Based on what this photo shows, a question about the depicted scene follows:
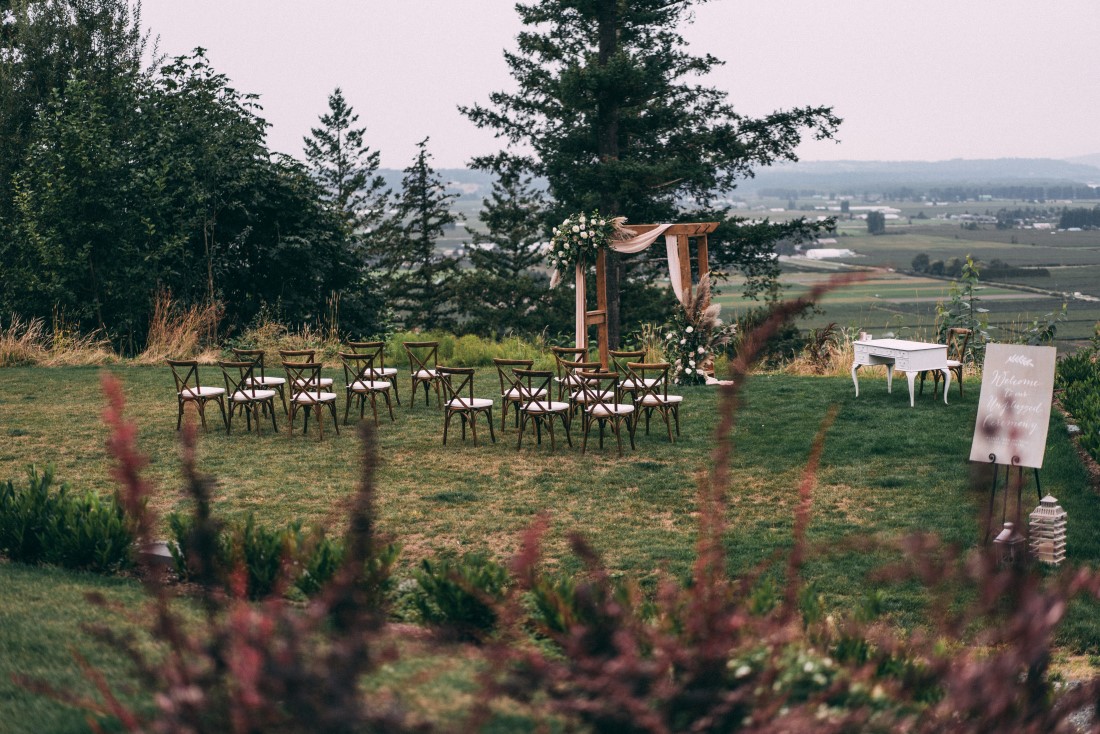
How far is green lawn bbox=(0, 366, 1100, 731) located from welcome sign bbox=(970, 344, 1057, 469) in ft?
2.35

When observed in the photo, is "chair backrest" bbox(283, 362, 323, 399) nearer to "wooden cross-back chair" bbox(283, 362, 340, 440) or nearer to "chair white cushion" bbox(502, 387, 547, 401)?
"wooden cross-back chair" bbox(283, 362, 340, 440)

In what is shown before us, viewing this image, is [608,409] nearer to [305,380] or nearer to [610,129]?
[305,380]

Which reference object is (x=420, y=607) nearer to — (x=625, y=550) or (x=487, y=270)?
(x=625, y=550)

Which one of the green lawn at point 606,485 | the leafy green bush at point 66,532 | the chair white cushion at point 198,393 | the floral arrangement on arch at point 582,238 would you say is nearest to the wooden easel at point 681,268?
the floral arrangement on arch at point 582,238

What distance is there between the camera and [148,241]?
16.3 meters

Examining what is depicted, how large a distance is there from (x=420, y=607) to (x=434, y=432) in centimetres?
582

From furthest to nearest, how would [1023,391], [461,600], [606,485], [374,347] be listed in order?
1. [374,347]
2. [606,485]
3. [1023,391]
4. [461,600]

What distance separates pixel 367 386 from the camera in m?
10.2

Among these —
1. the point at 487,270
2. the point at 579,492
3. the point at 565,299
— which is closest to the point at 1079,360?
the point at 579,492

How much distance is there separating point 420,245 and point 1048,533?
111ft

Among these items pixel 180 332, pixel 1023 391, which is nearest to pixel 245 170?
pixel 180 332

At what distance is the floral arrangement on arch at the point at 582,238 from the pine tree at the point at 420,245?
24.3 metres

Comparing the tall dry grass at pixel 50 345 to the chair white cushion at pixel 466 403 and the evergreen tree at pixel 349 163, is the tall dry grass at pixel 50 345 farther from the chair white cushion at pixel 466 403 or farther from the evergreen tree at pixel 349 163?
the evergreen tree at pixel 349 163

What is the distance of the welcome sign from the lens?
590 cm
